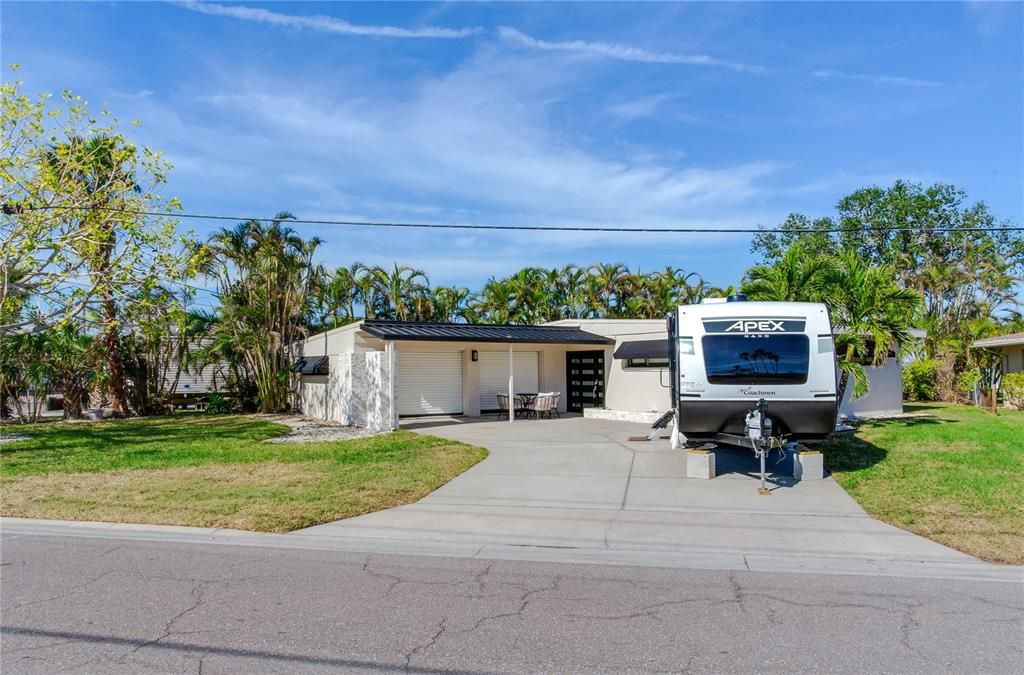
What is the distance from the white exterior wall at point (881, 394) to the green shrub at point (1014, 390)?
6295mm

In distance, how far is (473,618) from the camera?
500cm

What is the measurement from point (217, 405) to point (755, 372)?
2136 centimetres

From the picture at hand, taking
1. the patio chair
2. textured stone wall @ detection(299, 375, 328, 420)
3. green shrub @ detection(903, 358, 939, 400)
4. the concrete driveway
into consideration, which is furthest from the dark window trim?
green shrub @ detection(903, 358, 939, 400)

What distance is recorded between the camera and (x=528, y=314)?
1494 inches

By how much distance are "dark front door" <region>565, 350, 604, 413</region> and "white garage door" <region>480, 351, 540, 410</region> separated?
1.42m

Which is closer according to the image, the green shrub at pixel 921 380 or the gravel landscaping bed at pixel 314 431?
the gravel landscaping bed at pixel 314 431

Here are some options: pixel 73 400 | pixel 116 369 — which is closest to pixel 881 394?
pixel 116 369

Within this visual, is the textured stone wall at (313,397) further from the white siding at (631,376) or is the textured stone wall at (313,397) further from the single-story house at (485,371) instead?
the white siding at (631,376)

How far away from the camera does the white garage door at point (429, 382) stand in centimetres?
2128

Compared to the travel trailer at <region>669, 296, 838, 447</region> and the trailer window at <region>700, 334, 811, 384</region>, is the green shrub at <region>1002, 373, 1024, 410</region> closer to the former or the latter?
the travel trailer at <region>669, 296, 838, 447</region>

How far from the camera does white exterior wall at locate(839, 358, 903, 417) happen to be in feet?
64.6

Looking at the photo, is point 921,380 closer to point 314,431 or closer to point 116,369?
point 314,431

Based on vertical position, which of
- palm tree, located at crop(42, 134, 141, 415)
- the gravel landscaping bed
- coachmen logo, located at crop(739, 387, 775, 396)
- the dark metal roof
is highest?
palm tree, located at crop(42, 134, 141, 415)

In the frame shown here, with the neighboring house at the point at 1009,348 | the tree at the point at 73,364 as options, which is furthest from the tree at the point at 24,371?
the neighboring house at the point at 1009,348
